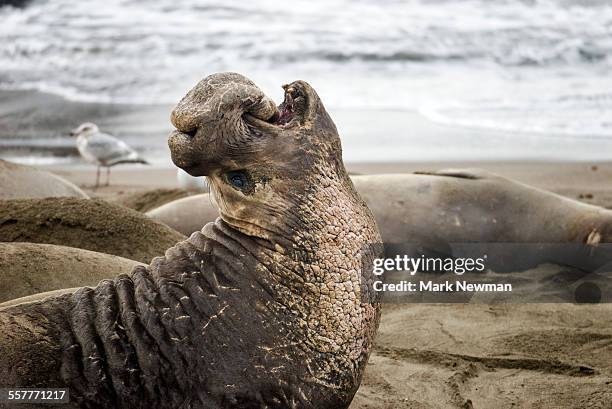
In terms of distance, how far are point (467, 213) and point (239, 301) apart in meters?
3.21

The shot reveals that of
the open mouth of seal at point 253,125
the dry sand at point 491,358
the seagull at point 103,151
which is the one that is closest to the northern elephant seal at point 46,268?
the open mouth of seal at point 253,125

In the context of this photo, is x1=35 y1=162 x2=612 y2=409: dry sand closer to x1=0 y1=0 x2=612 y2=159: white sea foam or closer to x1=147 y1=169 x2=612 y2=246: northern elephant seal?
x1=147 y1=169 x2=612 y2=246: northern elephant seal

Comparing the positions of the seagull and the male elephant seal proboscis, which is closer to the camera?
the male elephant seal proboscis

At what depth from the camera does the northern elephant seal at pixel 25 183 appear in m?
5.36

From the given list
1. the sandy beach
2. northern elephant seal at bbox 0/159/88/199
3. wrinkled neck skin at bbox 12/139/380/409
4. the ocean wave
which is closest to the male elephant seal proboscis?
Answer: wrinkled neck skin at bbox 12/139/380/409

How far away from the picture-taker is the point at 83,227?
4.41 meters

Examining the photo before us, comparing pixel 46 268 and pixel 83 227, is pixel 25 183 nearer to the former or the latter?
pixel 83 227

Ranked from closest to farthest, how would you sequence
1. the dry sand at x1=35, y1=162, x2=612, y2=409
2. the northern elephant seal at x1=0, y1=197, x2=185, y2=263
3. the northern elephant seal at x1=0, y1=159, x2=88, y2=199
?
the dry sand at x1=35, y1=162, x2=612, y2=409, the northern elephant seal at x1=0, y1=197, x2=185, y2=263, the northern elephant seal at x1=0, y1=159, x2=88, y2=199

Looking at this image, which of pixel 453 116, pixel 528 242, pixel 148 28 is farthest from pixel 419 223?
pixel 148 28

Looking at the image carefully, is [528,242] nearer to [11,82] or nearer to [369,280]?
[369,280]

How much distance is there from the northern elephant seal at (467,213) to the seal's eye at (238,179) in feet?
9.65

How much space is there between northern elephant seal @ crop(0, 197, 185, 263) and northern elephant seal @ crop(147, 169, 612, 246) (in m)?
1.43

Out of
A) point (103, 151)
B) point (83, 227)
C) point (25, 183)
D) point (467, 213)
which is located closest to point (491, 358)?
point (467, 213)

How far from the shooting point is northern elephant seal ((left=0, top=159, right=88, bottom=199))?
5.36 m
